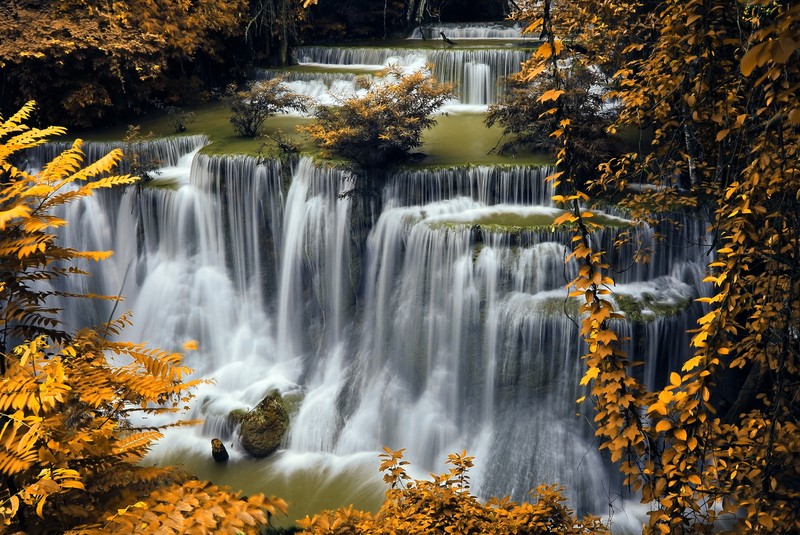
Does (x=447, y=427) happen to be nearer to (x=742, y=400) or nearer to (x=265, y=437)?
(x=265, y=437)

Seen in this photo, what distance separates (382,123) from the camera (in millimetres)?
11422

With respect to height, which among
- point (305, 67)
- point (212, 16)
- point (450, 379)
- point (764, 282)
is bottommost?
point (450, 379)

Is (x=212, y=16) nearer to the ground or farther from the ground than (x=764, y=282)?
farther from the ground

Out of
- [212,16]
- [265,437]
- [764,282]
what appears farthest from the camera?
[212,16]

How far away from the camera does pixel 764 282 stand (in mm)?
5445

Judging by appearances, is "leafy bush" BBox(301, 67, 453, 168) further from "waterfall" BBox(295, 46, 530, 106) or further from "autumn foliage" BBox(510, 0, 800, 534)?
"autumn foliage" BBox(510, 0, 800, 534)

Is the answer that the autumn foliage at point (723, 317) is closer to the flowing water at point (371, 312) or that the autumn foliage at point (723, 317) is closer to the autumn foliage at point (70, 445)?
the autumn foliage at point (70, 445)

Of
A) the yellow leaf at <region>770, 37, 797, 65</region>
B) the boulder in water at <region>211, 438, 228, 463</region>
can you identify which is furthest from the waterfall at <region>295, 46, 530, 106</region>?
the yellow leaf at <region>770, 37, 797, 65</region>

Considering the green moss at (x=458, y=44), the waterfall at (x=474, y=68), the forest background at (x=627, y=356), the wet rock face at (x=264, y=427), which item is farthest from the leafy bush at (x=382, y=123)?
the green moss at (x=458, y=44)

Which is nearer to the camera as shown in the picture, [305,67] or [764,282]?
[764,282]

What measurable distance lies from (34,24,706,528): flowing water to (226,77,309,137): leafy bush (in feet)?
5.13

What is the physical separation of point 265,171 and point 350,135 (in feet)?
6.95

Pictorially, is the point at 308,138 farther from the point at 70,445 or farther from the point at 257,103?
the point at 70,445

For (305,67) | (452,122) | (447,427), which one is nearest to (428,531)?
(447,427)
